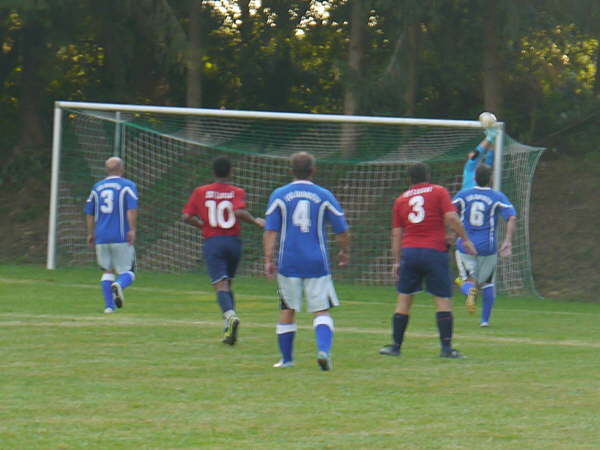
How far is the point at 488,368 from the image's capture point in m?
9.35

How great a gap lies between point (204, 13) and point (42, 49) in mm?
4036

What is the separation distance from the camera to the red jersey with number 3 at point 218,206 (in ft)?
35.7

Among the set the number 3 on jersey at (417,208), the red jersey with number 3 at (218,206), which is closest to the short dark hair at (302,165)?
the number 3 on jersey at (417,208)

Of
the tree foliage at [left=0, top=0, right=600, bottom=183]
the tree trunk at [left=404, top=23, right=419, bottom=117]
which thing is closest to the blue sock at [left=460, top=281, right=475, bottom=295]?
the tree foliage at [left=0, top=0, right=600, bottom=183]

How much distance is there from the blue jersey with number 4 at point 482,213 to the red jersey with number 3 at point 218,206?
3279 mm

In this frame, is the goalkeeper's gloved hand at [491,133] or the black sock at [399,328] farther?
the goalkeeper's gloved hand at [491,133]

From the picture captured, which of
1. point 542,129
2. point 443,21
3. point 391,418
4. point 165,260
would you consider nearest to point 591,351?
point 391,418

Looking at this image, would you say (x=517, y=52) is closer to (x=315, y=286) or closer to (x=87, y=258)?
(x=87, y=258)

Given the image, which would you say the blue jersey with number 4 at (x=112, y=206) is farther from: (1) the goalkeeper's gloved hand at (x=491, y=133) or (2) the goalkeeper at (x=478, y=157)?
(1) the goalkeeper's gloved hand at (x=491, y=133)

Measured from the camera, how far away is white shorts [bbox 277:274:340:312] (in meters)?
9.20

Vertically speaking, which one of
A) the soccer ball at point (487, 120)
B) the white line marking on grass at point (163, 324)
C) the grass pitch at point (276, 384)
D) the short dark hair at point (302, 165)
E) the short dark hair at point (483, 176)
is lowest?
→ the grass pitch at point (276, 384)

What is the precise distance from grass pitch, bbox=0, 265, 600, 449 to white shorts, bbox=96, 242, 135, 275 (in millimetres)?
571

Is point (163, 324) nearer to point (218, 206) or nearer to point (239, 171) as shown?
point (218, 206)

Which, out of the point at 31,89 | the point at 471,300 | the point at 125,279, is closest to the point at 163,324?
the point at 125,279
